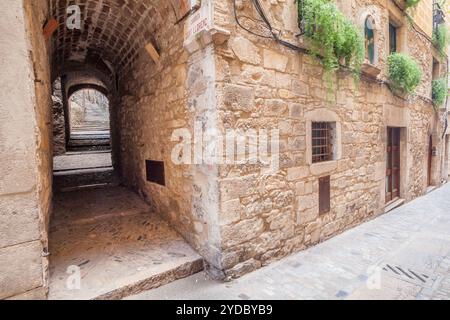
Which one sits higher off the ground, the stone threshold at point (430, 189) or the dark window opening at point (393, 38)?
the dark window opening at point (393, 38)

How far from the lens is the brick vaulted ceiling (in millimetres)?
3213

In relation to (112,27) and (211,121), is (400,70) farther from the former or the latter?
(112,27)

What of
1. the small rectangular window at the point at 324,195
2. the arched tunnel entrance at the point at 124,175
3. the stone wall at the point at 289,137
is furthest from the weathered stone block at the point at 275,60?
the small rectangular window at the point at 324,195

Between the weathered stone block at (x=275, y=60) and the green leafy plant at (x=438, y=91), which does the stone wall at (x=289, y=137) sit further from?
the green leafy plant at (x=438, y=91)

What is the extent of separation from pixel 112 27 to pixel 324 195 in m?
3.95

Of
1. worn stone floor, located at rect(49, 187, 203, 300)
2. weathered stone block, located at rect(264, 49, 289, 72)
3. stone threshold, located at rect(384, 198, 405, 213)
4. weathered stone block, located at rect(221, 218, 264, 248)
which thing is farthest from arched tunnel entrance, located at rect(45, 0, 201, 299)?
stone threshold, located at rect(384, 198, 405, 213)

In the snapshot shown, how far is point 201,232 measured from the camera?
2980 millimetres

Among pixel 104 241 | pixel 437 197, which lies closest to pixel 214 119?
pixel 104 241

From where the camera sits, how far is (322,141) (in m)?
3.98

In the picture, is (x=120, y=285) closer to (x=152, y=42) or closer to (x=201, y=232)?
(x=201, y=232)

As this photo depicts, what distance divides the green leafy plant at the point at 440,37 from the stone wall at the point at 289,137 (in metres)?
3.66

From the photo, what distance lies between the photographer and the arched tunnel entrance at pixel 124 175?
8.18 ft

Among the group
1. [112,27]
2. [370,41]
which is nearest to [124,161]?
[112,27]
